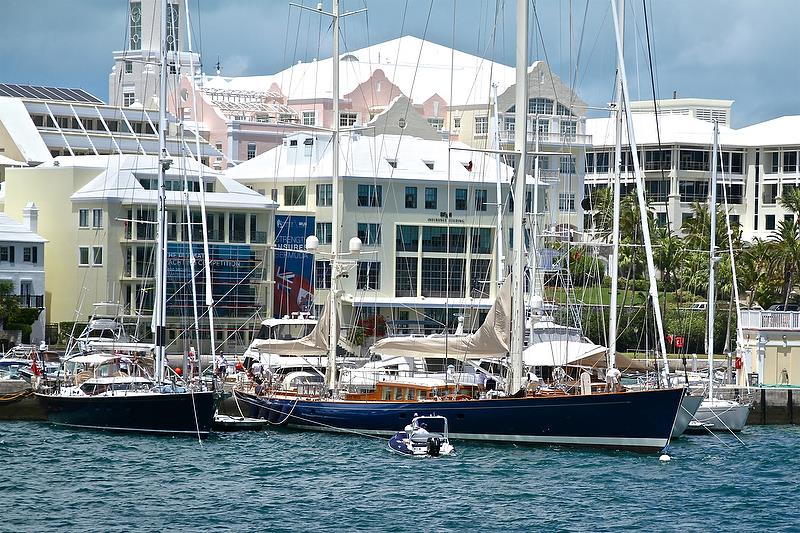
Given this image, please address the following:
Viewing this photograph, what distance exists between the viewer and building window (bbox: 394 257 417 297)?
10388 cm

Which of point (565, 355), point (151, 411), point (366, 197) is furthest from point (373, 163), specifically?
point (151, 411)

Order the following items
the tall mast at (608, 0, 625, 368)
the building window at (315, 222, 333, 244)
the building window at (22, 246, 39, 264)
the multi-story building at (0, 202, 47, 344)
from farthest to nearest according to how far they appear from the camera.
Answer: the building window at (315, 222, 333, 244) → the building window at (22, 246, 39, 264) → the multi-story building at (0, 202, 47, 344) → the tall mast at (608, 0, 625, 368)

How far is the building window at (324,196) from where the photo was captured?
105312mm

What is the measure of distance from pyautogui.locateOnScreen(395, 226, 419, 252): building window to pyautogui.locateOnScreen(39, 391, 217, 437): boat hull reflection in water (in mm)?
44005

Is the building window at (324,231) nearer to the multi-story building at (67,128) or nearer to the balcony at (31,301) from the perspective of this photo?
the multi-story building at (67,128)

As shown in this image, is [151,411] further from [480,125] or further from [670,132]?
[670,132]

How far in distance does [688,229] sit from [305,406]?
5460 centimetres

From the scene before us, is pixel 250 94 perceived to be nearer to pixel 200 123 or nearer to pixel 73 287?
pixel 200 123

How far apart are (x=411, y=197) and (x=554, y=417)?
162 feet

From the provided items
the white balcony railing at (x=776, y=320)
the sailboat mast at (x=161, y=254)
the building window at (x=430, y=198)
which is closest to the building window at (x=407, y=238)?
the building window at (x=430, y=198)

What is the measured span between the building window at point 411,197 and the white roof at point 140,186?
351 inches

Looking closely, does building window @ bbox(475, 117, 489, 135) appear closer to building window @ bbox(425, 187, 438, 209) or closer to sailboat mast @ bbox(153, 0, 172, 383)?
building window @ bbox(425, 187, 438, 209)

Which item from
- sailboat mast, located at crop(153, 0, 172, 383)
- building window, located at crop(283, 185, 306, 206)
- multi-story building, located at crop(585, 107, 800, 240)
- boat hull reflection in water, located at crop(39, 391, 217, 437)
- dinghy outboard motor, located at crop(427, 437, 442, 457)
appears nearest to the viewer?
dinghy outboard motor, located at crop(427, 437, 442, 457)

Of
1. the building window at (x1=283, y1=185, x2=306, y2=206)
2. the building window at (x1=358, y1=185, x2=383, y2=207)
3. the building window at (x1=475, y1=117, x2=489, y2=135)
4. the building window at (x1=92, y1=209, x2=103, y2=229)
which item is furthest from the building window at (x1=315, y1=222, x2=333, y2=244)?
the building window at (x1=475, y1=117, x2=489, y2=135)
